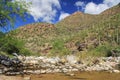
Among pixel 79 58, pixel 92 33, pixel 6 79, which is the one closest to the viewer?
pixel 6 79

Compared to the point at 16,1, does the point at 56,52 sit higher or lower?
lower

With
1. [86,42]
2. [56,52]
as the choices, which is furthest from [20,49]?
[86,42]

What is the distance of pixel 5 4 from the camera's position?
87.1 ft

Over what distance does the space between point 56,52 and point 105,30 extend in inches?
2270

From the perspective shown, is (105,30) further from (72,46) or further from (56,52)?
(56,52)

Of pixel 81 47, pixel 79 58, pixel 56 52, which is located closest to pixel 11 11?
pixel 79 58

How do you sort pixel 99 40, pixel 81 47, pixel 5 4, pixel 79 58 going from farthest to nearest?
pixel 81 47 → pixel 99 40 → pixel 79 58 → pixel 5 4

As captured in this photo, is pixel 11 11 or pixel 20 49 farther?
pixel 20 49

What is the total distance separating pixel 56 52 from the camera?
89562 millimetres

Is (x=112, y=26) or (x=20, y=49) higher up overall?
(x=112, y=26)

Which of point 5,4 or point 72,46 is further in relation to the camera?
point 72,46

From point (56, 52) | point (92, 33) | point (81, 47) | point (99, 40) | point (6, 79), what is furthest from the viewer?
point (92, 33)

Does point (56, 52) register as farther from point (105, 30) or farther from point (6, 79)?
point (6, 79)

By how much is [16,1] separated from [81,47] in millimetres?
113946
